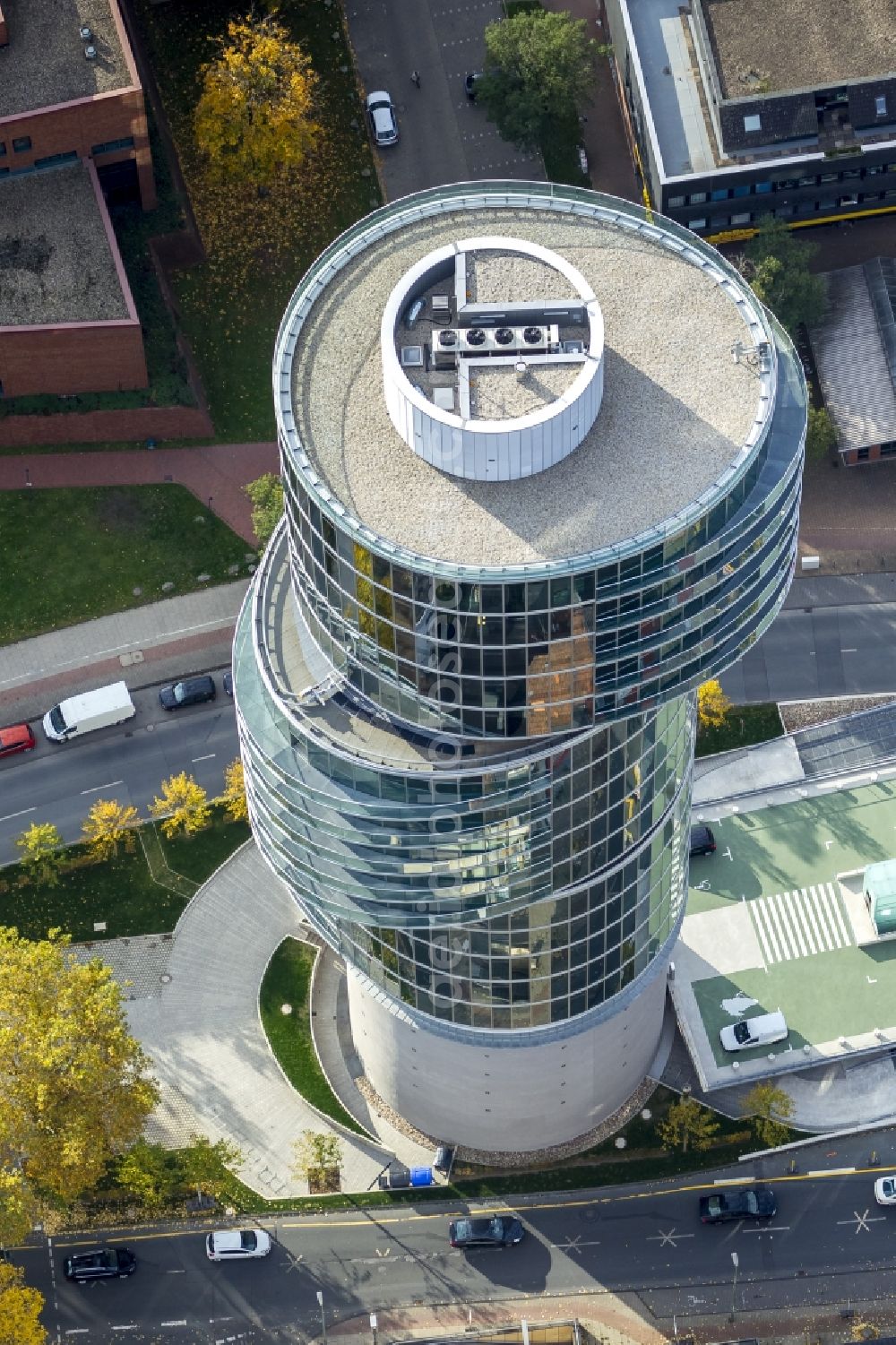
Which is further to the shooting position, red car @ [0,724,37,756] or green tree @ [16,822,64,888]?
red car @ [0,724,37,756]

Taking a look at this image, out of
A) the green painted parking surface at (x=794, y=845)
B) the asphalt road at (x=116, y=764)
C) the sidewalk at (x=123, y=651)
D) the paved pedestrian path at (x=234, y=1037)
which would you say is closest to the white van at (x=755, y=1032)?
the green painted parking surface at (x=794, y=845)

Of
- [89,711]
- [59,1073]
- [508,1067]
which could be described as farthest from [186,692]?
[508,1067]

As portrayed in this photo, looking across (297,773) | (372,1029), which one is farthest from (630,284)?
(372,1029)

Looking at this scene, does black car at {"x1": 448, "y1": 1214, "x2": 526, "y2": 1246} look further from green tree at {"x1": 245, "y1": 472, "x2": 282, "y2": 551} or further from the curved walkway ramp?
green tree at {"x1": 245, "y1": 472, "x2": 282, "y2": 551}

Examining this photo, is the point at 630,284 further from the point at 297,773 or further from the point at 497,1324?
the point at 497,1324

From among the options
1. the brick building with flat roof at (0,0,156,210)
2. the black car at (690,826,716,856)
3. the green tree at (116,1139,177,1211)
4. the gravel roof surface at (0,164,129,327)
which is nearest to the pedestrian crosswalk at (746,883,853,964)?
the black car at (690,826,716,856)

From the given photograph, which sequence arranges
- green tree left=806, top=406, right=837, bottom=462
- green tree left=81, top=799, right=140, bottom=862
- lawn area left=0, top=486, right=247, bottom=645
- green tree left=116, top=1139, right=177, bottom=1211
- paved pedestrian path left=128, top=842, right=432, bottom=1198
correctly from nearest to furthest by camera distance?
green tree left=116, top=1139, right=177, bottom=1211 → paved pedestrian path left=128, top=842, right=432, bottom=1198 → green tree left=81, top=799, right=140, bottom=862 → lawn area left=0, top=486, right=247, bottom=645 → green tree left=806, top=406, right=837, bottom=462

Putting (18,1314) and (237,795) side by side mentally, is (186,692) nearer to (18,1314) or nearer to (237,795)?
(237,795)
